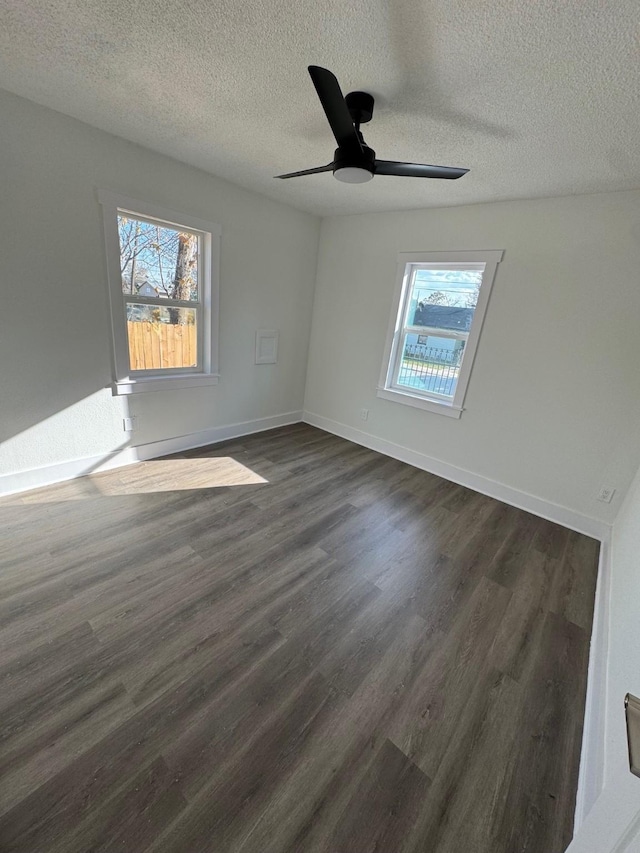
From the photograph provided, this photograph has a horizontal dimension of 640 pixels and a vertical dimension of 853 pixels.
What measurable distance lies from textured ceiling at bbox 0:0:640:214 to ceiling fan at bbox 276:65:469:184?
0.09 meters

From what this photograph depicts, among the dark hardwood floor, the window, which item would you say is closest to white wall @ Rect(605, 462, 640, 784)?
the dark hardwood floor

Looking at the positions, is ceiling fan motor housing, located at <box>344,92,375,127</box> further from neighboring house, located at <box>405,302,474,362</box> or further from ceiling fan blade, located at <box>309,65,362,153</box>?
neighboring house, located at <box>405,302,474,362</box>

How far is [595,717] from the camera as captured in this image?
1406 mm

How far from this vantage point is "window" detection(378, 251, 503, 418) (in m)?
3.21

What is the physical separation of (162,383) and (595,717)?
11.5 feet

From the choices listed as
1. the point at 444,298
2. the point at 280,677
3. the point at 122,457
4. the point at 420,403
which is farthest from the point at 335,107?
the point at 122,457

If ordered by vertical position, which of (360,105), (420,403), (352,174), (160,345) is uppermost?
A: (360,105)

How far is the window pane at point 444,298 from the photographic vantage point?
3.28m

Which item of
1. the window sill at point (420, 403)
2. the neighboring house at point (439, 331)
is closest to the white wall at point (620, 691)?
the window sill at point (420, 403)

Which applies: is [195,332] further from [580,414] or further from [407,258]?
[580,414]

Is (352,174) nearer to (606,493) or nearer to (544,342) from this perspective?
(544,342)

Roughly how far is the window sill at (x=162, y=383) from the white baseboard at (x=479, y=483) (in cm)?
168

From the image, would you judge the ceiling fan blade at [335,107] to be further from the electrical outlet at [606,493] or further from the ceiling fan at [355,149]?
the electrical outlet at [606,493]

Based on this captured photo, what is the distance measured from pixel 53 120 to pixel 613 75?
9.95 feet
